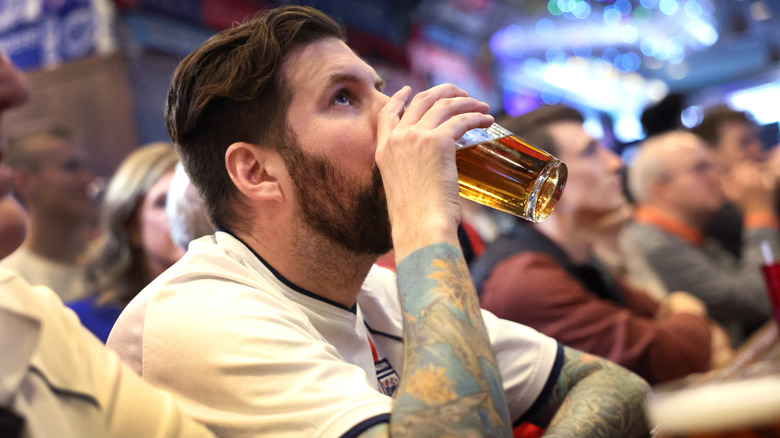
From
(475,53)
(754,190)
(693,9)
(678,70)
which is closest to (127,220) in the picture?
(754,190)

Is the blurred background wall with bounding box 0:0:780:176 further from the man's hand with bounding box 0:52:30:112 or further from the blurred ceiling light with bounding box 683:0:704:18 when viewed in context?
the man's hand with bounding box 0:52:30:112

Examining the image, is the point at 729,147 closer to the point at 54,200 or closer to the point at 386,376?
the point at 386,376

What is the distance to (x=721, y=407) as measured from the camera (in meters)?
0.64

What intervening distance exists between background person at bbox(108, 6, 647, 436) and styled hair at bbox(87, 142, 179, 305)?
1141mm

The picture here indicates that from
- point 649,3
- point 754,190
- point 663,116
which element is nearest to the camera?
point 754,190

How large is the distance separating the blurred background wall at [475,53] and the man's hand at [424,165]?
3253mm

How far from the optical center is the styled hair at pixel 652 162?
141 inches

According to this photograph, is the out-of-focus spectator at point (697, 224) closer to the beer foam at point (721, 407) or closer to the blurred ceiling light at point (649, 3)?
the beer foam at point (721, 407)

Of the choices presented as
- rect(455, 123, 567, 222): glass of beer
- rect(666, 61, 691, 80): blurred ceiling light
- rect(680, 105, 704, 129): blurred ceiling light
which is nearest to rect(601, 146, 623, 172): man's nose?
rect(455, 123, 567, 222): glass of beer

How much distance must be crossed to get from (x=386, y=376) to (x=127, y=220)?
1.55 meters

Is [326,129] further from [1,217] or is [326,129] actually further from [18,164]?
[18,164]

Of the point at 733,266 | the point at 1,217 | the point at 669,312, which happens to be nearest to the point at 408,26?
the point at 733,266

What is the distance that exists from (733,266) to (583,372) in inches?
106

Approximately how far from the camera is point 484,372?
34.7 inches
